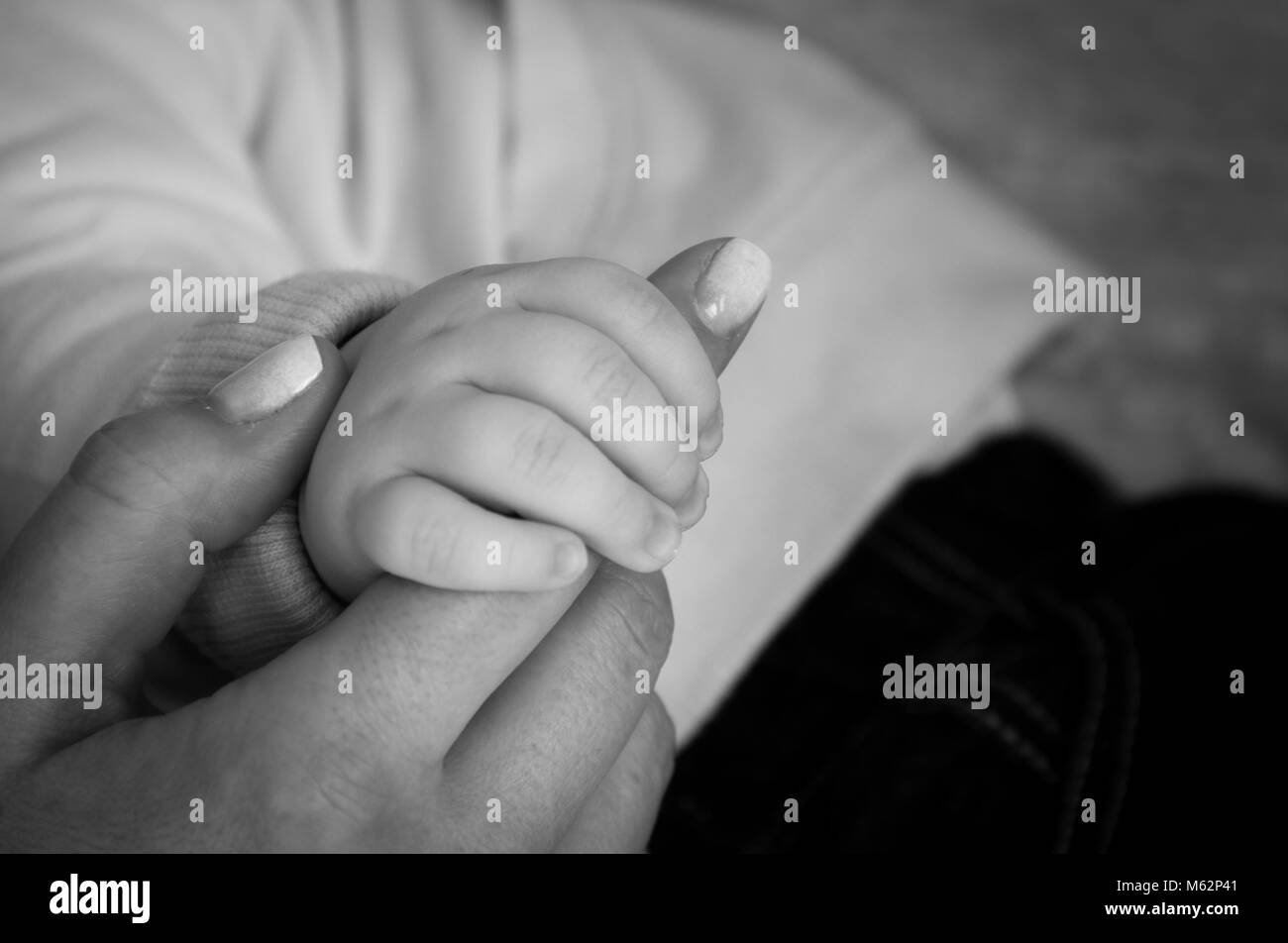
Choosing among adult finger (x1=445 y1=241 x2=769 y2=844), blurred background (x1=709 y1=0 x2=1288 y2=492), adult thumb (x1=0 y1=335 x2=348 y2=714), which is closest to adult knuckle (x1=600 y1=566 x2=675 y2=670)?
adult finger (x1=445 y1=241 x2=769 y2=844)

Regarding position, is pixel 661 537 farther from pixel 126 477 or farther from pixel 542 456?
pixel 126 477

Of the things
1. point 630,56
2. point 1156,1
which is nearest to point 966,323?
point 630,56

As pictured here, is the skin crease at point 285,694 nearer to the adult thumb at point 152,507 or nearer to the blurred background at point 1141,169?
the adult thumb at point 152,507

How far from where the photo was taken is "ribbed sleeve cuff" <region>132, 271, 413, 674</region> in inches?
14.2

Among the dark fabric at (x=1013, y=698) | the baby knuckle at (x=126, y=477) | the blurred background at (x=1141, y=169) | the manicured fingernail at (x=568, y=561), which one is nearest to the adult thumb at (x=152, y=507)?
the baby knuckle at (x=126, y=477)

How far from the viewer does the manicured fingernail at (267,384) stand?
34 cm

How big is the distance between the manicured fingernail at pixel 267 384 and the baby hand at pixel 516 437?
2 centimetres

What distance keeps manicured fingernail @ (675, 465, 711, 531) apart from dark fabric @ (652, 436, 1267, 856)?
0.21 meters

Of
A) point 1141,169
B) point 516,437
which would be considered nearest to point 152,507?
point 516,437

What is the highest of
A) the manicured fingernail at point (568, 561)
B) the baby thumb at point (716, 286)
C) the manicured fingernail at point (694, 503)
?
the baby thumb at point (716, 286)

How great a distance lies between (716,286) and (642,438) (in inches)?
2.9

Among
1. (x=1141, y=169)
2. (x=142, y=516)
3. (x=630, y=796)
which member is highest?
(x=1141, y=169)

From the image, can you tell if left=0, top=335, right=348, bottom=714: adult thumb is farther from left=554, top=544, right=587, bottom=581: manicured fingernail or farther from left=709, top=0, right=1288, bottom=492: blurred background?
left=709, top=0, right=1288, bottom=492: blurred background

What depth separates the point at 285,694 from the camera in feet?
1.01
